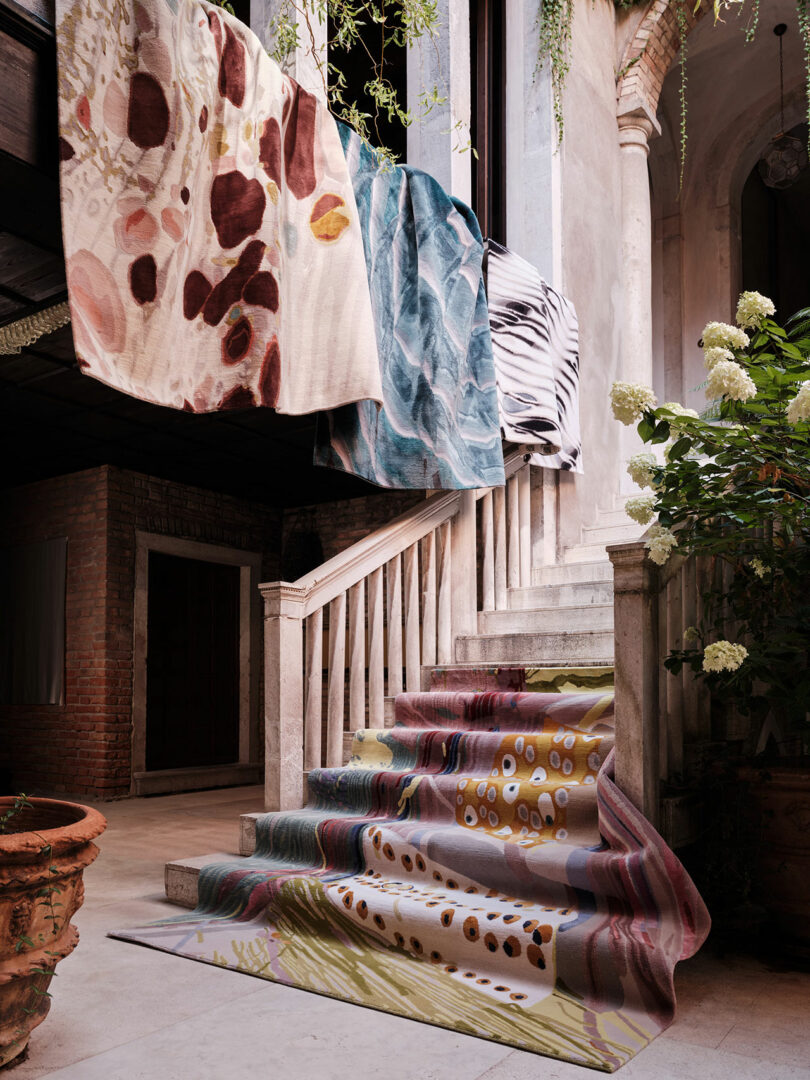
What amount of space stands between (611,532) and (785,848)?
255 cm

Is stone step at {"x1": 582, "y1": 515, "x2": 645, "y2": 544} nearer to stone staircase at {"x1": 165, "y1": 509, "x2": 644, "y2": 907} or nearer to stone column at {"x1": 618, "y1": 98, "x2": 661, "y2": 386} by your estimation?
stone staircase at {"x1": 165, "y1": 509, "x2": 644, "y2": 907}

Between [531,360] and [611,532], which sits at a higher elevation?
[531,360]

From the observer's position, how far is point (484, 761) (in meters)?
3.48

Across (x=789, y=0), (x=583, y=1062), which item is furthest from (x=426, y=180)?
(x=789, y=0)

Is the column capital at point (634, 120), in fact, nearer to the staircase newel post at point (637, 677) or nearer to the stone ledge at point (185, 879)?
the staircase newel post at point (637, 677)

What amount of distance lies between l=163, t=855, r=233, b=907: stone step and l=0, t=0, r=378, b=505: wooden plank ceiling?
245cm

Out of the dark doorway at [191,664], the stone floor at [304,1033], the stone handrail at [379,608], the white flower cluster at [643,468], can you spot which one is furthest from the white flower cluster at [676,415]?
the dark doorway at [191,664]

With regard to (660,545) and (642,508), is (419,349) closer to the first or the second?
(642,508)

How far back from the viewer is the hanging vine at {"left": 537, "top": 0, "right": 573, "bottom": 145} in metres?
5.85

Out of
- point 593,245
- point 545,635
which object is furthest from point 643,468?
point 593,245

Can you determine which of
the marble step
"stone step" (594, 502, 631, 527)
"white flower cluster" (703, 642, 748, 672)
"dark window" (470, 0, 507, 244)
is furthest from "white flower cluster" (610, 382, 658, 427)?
"dark window" (470, 0, 507, 244)

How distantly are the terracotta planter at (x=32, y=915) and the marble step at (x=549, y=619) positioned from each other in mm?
2555

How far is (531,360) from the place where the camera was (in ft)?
16.2

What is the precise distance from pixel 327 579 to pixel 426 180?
75.7 inches
